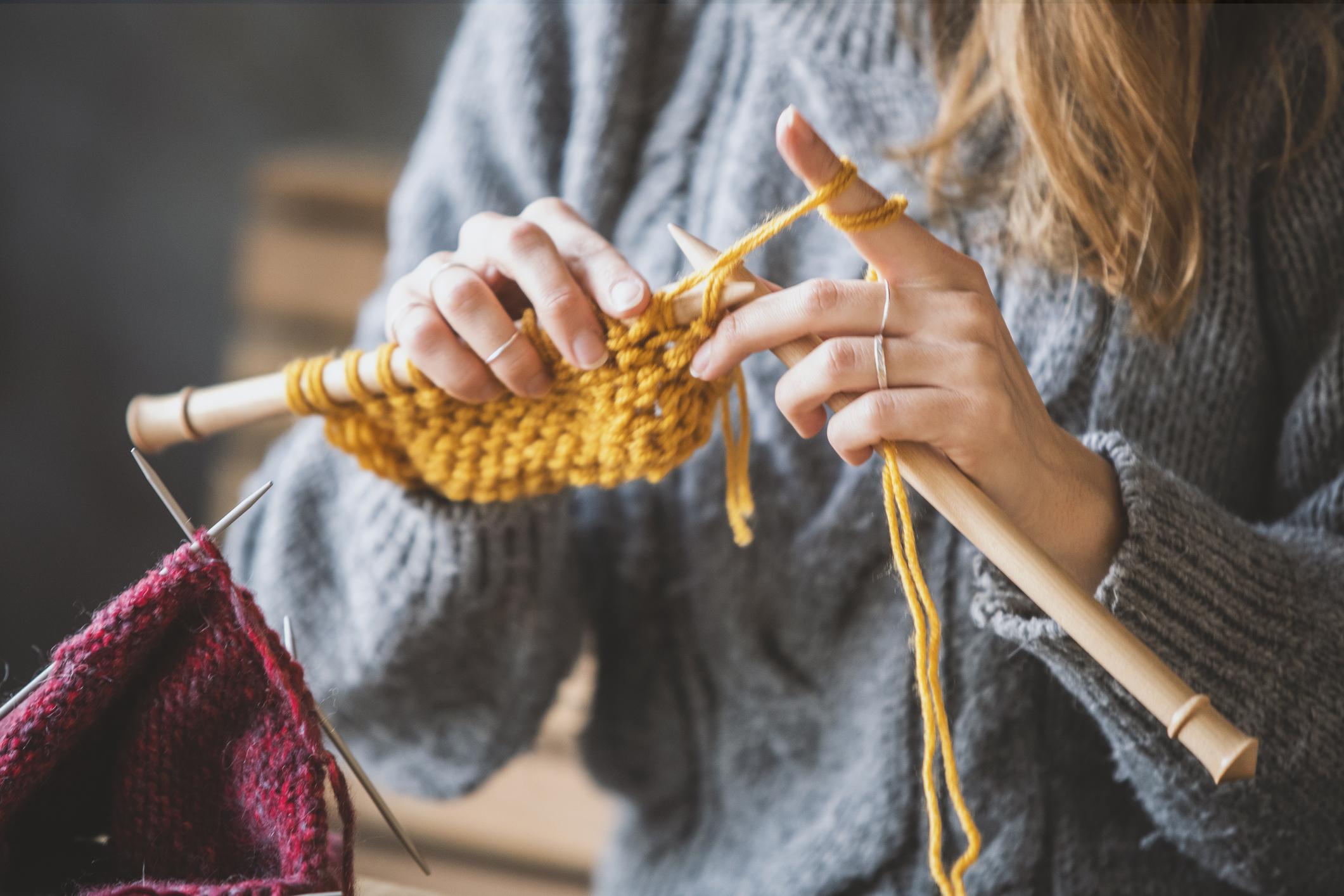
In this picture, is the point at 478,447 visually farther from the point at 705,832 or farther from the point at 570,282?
the point at 705,832

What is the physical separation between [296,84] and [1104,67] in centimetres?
124

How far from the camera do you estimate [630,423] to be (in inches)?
20.2

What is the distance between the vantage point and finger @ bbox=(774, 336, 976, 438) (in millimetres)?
436

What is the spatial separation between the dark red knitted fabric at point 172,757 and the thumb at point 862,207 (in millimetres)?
322

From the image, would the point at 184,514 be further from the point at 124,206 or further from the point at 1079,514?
the point at 124,206

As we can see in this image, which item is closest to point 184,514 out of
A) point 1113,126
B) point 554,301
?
point 554,301

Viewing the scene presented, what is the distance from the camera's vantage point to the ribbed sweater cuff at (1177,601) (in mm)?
475

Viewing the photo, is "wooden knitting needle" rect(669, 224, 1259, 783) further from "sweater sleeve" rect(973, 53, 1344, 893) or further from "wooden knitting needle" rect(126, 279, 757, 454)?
"wooden knitting needle" rect(126, 279, 757, 454)

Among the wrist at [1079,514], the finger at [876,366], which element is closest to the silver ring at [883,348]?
the finger at [876,366]

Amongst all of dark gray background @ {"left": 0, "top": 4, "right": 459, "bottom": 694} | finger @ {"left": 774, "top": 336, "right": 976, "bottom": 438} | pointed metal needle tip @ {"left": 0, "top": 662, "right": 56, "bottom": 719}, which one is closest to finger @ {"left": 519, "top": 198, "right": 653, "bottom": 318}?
finger @ {"left": 774, "top": 336, "right": 976, "bottom": 438}

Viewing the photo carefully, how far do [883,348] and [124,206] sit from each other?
132 centimetres

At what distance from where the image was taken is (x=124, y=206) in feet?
4.32

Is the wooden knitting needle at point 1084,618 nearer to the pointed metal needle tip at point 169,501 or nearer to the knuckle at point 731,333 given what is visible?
the knuckle at point 731,333

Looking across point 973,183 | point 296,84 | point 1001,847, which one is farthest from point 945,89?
point 296,84
